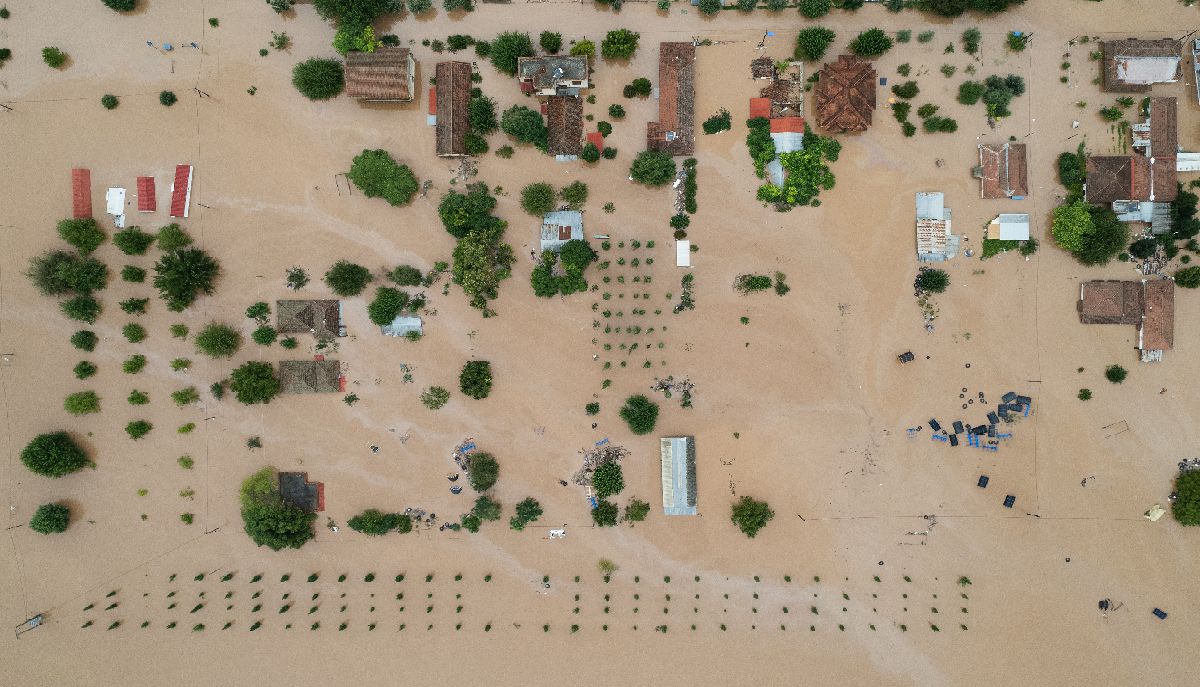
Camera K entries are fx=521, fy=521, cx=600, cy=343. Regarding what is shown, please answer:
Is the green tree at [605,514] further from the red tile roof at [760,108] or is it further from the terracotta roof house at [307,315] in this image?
the red tile roof at [760,108]

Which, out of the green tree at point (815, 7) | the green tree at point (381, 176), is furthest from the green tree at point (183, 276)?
the green tree at point (815, 7)

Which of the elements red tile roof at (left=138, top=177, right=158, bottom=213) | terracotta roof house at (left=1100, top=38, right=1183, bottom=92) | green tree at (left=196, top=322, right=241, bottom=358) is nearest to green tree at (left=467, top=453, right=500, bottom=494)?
green tree at (left=196, top=322, right=241, bottom=358)

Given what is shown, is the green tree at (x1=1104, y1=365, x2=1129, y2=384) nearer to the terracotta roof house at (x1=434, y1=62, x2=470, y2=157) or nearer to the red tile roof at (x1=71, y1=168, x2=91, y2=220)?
the terracotta roof house at (x1=434, y1=62, x2=470, y2=157)

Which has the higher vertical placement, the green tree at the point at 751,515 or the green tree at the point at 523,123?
the green tree at the point at 523,123

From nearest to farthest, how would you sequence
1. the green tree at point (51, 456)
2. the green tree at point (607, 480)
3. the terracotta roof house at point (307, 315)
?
the green tree at point (51, 456) → the green tree at point (607, 480) → the terracotta roof house at point (307, 315)

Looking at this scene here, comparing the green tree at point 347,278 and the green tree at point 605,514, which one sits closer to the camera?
the green tree at point 347,278

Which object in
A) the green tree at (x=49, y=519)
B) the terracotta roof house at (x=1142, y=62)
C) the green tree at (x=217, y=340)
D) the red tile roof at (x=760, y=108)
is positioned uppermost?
the terracotta roof house at (x=1142, y=62)
